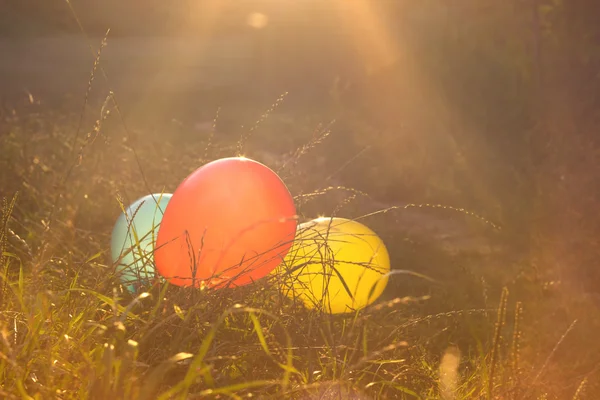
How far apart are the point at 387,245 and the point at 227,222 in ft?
6.36

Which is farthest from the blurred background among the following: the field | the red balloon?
the red balloon

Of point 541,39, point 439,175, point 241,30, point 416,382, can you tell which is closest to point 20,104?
point 439,175

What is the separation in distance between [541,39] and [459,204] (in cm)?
138

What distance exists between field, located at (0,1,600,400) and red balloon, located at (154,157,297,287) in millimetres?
123

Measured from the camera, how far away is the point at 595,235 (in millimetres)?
4324

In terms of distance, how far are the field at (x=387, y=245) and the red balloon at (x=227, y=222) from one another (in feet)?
0.40

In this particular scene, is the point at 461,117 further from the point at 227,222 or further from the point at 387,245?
the point at 227,222

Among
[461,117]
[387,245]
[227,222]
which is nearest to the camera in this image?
[227,222]

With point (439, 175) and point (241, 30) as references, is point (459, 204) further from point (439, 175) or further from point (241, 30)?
point (241, 30)

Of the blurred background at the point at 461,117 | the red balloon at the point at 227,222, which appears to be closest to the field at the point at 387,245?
the blurred background at the point at 461,117

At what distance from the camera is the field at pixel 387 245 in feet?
6.47

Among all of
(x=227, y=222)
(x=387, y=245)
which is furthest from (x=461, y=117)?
(x=227, y=222)

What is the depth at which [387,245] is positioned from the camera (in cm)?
434

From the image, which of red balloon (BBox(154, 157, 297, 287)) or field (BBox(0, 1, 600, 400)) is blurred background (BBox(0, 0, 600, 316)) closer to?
field (BBox(0, 1, 600, 400))
